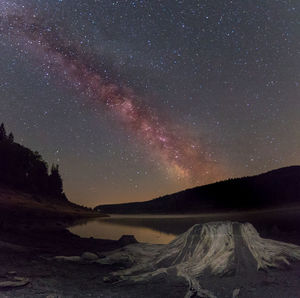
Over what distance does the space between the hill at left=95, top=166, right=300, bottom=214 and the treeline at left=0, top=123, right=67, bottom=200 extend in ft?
295

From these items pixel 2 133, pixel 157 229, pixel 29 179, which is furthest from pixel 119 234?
pixel 2 133

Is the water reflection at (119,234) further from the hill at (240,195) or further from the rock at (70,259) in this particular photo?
the hill at (240,195)

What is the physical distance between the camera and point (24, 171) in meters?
94.3

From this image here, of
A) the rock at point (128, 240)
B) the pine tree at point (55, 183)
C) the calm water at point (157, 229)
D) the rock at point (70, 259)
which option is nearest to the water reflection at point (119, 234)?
the calm water at point (157, 229)

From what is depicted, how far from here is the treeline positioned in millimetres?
88438

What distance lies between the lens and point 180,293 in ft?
33.8

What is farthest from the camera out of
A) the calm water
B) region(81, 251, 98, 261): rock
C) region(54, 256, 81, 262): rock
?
the calm water

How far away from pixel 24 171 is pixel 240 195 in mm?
131443

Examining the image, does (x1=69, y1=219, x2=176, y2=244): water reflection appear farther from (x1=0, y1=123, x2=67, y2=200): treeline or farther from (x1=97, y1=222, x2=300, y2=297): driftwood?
(x1=0, y1=123, x2=67, y2=200): treeline

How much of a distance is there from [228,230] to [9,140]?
96961mm

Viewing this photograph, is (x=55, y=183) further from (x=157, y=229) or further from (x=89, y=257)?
(x=89, y=257)

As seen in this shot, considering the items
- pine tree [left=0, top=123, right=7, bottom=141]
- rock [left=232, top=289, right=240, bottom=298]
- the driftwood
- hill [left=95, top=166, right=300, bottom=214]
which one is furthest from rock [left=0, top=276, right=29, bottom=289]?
hill [left=95, top=166, right=300, bottom=214]

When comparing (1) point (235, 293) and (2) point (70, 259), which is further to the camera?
(2) point (70, 259)

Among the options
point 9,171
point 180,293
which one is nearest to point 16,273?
point 180,293
